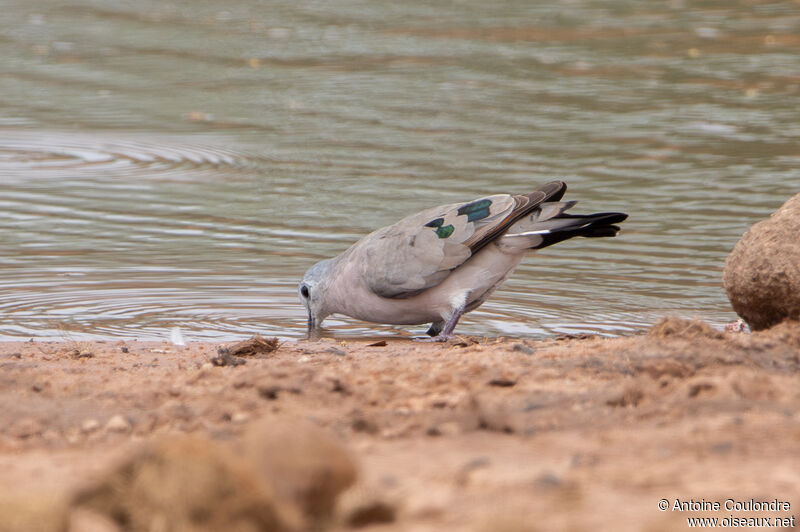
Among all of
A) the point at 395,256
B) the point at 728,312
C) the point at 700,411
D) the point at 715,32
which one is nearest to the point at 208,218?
the point at 395,256

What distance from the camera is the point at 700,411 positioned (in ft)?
12.4

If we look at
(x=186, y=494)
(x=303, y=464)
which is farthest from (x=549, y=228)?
(x=186, y=494)

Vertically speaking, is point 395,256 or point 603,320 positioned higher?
point 395,256

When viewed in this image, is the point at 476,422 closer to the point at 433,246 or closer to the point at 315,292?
the point at 433,246

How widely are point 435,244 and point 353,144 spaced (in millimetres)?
4789

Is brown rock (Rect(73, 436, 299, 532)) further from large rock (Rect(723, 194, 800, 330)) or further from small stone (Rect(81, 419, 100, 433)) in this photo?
large rock (Rect(723, 194, 800, 330))

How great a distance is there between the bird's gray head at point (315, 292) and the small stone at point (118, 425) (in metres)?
2.72

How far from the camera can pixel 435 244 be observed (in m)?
6.50

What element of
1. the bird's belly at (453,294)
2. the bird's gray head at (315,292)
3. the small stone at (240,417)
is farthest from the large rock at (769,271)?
the small stone at (240,417)

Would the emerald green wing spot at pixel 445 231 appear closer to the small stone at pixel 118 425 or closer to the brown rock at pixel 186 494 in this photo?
the small stone at pixel 118 425

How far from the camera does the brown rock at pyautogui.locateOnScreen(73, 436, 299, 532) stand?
2764 millimetres

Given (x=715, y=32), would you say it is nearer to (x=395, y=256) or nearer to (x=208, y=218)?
(x=208, y=218)

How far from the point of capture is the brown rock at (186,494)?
2.76 metres

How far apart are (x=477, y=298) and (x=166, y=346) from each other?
1673mm
